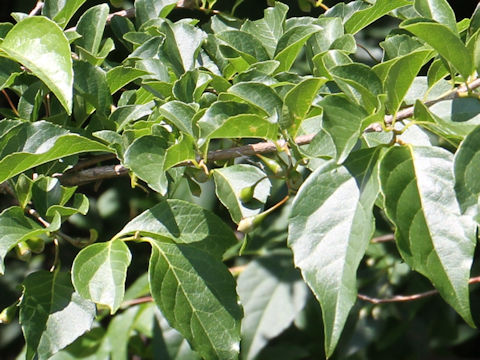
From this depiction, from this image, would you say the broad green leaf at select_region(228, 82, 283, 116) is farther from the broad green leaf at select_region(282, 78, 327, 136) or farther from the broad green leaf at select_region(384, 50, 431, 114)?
the broad green leaf at select_region(384, 50, 431, 114)

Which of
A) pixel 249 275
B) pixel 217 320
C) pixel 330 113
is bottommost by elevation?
pixel 249 275

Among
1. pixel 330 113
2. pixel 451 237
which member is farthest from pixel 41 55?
pixel 451 237

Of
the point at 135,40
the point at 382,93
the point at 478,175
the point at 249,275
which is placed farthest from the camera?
the point at 249,275

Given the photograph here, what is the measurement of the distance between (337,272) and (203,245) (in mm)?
232

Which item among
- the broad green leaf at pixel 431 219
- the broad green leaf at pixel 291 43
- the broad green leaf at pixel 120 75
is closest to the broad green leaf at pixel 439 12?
the broad green leaf at pixel 291 43

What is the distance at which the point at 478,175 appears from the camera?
0.67 m

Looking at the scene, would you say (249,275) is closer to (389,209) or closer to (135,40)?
(135,40)

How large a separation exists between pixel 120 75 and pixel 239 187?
226 mm

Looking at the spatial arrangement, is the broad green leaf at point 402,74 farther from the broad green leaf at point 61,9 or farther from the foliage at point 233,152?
the broad green leaf at point 61,9

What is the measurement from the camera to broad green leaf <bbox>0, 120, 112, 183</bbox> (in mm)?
812

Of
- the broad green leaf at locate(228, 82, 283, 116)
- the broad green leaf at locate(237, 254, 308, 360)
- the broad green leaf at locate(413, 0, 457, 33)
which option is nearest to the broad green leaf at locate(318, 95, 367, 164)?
the broad green leaf at locate(228, 82, 283, 116)

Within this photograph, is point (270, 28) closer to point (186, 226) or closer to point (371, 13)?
point (371, 13)

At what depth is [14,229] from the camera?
2.80ft

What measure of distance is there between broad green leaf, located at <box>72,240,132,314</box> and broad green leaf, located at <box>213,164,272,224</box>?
0.43 ft
